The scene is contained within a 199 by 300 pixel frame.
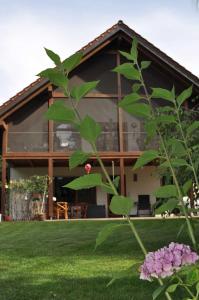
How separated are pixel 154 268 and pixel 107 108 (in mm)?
18508

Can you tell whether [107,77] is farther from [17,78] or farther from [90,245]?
[90,245]

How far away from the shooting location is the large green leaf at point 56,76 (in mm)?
1355

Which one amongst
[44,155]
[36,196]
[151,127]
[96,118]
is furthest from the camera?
[96,118]

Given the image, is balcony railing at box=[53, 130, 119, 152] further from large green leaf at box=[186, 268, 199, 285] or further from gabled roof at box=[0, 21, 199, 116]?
large green leaf at box=[186, 268, 199, 285]

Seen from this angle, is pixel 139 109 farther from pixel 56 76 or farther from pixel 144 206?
pixel 144 206

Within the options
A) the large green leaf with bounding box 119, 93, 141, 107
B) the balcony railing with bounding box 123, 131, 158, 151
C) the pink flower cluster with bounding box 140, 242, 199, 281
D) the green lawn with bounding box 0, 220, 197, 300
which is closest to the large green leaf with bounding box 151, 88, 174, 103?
the large green leaf with bounding box 119, 93, 141, 107

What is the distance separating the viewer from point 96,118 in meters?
19.5

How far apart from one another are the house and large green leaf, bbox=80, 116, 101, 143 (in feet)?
55.4

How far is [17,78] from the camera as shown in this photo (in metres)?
24.2

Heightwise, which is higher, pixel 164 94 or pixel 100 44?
pixel 100 44

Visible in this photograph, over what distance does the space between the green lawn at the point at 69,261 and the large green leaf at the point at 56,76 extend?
3.02 ft

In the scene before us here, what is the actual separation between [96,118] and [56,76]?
18.1 m

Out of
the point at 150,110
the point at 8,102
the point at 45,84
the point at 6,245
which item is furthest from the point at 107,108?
the point at 150,110

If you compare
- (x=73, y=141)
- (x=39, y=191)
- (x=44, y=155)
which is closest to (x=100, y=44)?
(x=73, y=141)
